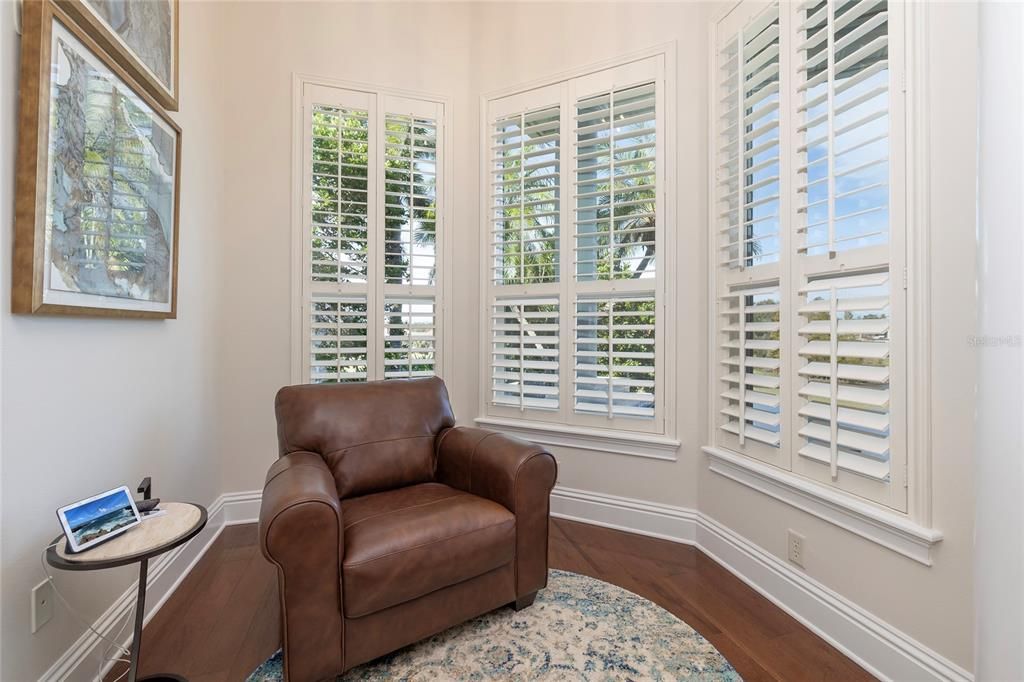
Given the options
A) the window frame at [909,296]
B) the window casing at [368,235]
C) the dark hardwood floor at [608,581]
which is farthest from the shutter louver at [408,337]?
the window frame at [909,296]

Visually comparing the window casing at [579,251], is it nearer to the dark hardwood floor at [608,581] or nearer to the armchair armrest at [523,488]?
the dark hardwood floor at [608,581]

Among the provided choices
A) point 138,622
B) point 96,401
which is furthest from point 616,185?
point 138,622

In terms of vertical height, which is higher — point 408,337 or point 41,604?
point 408,337

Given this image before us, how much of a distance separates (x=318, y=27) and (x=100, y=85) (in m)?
1.77

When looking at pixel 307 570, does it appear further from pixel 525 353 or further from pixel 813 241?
pixel 813 241

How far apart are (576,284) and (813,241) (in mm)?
1241

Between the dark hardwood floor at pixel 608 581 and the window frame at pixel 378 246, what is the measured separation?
3.59ft

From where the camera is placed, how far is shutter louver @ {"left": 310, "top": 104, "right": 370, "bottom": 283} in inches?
111

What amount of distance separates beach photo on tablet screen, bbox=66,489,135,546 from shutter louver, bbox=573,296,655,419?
2038mm

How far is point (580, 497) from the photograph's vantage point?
276 cm

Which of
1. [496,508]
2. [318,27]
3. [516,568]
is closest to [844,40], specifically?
[496,508]

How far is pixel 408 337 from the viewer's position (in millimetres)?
2986

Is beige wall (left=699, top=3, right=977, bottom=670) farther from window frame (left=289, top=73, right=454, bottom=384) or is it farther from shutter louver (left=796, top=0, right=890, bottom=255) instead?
window frame (left=289, top=73, right=454, bottom=384)

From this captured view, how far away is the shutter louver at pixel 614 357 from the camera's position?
8.39 ft
